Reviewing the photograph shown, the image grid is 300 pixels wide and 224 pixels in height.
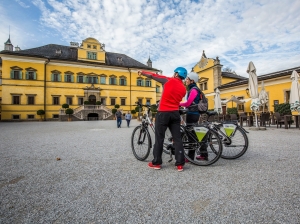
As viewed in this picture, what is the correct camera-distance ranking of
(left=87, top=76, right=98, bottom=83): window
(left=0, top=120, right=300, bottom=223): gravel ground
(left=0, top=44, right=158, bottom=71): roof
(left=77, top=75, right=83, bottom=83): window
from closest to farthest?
(left=0, top=120, right=300, bottom=223): gravel ground, (left=0, top=44, right=158, bottom=71): roof, (left=77, top=75, right=83, bottom=83): window, (left=87, top=76, right=98, bottom=83): window

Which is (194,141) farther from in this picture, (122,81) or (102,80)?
(122,81)

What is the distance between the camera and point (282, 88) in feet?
67.1

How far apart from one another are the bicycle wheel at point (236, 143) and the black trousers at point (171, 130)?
1118mm

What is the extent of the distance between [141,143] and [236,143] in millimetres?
2133

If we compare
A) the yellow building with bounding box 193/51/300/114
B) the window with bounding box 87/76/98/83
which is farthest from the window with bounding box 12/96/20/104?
the yellow building with bounding box 193/51/300/114

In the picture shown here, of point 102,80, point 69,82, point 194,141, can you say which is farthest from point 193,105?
point 102,80

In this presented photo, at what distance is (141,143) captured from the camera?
4000 millimetres

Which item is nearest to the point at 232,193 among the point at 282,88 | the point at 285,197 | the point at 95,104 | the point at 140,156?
the point at 285,197

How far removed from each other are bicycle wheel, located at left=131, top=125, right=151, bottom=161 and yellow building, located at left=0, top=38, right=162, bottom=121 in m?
27.9

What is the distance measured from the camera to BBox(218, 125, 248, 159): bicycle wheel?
148 inches

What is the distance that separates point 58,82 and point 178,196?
1386 inches

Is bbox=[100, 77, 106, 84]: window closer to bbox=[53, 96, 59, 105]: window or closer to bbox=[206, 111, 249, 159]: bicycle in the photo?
bbox=[53, 96, 59, 105]: window

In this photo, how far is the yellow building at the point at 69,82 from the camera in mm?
29016

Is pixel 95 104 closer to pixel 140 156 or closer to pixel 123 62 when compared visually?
pixel 123 62
